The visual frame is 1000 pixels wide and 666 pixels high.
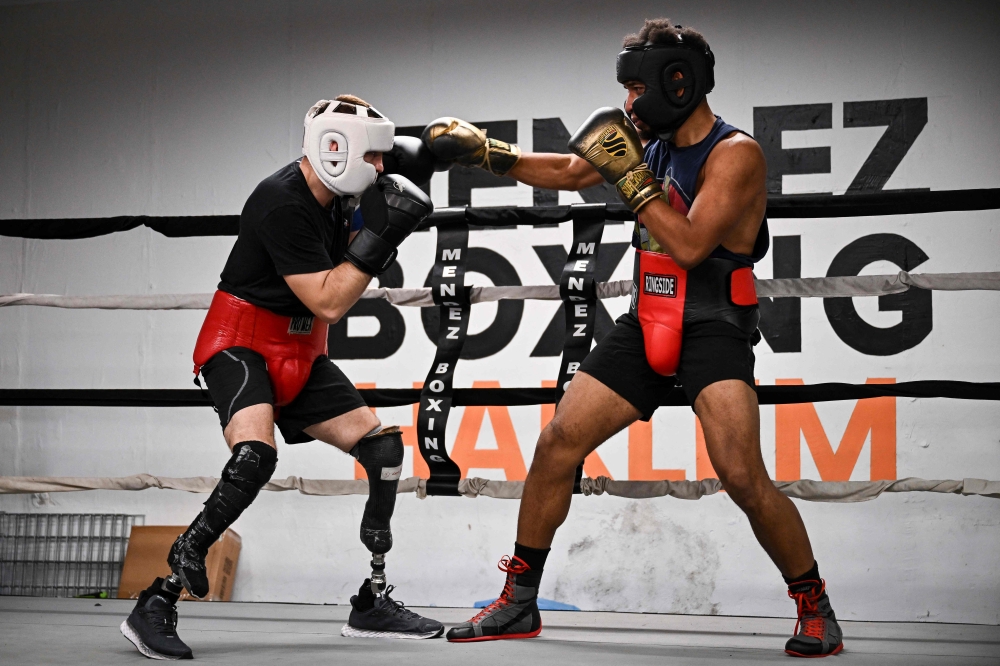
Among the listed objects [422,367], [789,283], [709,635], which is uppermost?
[789,283]

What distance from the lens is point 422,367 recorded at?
156 inches

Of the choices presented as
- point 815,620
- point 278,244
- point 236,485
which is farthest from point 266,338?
point 815,620

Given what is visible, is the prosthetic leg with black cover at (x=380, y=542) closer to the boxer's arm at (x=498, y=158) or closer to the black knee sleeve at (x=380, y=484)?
the black knee sleeve at (x=380, y=484)

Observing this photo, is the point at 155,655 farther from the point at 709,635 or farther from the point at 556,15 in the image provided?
the point at 556,15

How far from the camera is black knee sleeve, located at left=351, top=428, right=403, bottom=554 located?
2342 mm

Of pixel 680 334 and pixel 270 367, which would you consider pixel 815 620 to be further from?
pixel 270 367

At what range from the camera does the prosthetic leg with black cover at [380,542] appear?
7.68ft

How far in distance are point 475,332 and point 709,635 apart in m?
1.76

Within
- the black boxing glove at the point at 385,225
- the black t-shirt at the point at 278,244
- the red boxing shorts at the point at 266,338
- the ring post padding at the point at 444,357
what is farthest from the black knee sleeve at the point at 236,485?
the ring post padding at the point at 444,357

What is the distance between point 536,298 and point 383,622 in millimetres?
971

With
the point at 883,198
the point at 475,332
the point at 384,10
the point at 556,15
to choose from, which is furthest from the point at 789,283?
the point at 384,10

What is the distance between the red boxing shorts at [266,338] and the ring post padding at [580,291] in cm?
71

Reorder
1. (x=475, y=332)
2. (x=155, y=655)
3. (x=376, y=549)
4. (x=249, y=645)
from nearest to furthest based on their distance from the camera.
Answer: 1. (x=155, y=655)
2. (x=249, y=645)
3. (x=376, y=549)
4. (x=475, y=332)

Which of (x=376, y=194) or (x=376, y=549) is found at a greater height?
(x=376, y=194)
